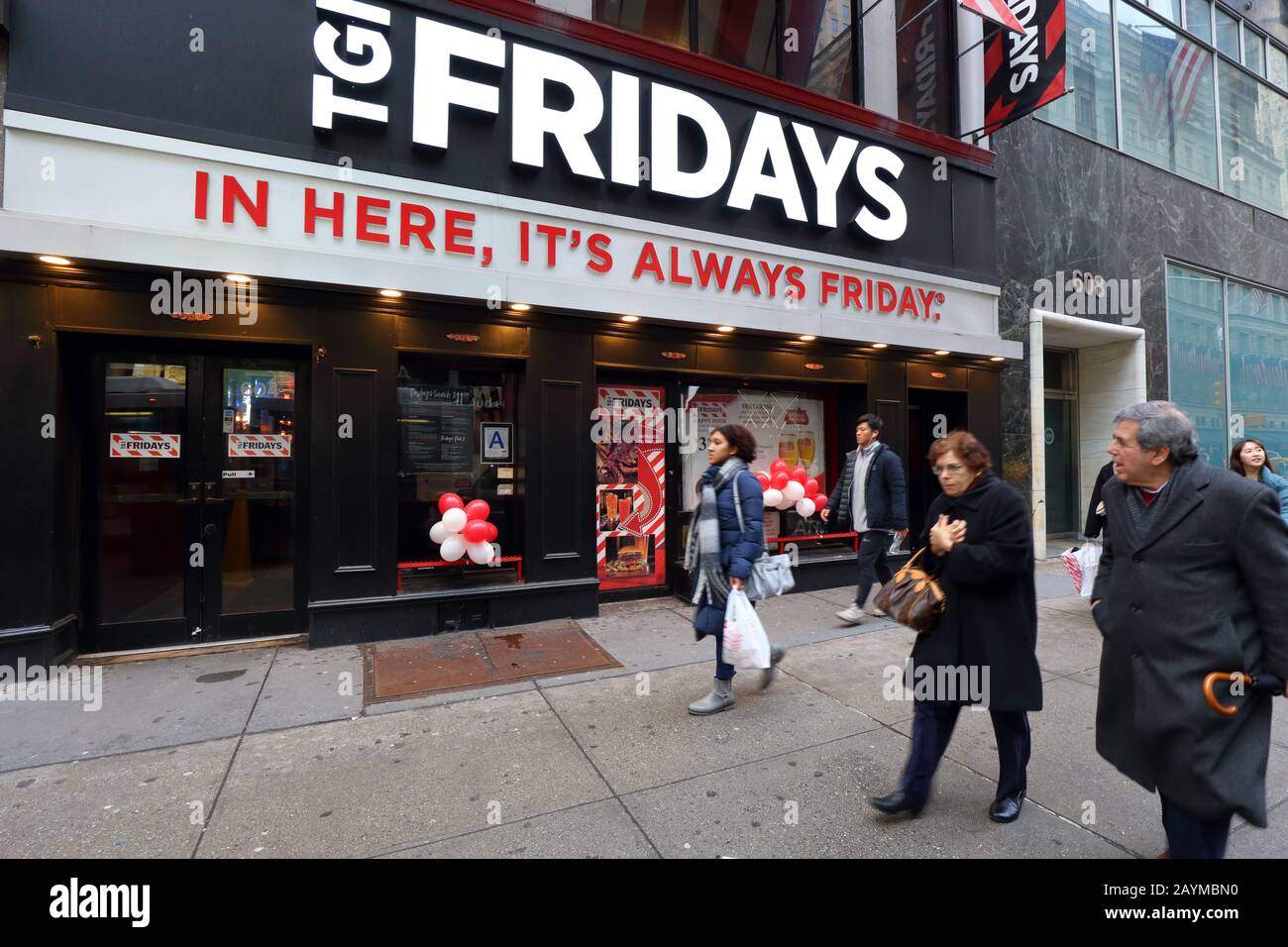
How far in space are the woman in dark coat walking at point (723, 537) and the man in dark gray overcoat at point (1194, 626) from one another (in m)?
2.06

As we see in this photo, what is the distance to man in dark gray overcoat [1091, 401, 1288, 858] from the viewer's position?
2.11m

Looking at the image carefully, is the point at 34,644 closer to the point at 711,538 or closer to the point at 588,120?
the point at 711,538

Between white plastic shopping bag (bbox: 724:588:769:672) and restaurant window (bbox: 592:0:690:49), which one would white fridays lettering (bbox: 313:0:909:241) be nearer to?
restaurant window (bbox: 592:0:690:49)

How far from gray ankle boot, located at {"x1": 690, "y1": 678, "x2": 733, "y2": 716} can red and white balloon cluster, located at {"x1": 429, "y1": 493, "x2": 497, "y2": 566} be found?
2583 mm

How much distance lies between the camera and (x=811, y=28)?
28.9 feet

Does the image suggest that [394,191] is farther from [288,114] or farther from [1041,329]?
[1041,329]

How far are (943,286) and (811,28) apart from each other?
4.15 meters

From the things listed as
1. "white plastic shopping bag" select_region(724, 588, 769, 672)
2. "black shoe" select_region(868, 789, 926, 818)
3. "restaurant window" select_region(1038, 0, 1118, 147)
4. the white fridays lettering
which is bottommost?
"black shoe" select_region(868, 789, 926, 818)

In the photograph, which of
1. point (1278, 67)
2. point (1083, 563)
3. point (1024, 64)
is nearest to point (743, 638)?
point (1083, 563)

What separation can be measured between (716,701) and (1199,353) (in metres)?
14.2

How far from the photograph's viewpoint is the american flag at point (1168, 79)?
39.3ft

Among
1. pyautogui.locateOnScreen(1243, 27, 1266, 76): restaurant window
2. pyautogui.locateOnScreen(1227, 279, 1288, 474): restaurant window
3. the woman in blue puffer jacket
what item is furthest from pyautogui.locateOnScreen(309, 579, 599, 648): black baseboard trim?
pyautogui.locateOnScreen(1243, 27, 1266, 76): restaurant window

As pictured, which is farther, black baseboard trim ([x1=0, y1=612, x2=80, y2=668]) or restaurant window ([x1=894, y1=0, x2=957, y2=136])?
restaurant window ([x1=894, y1=0, x2=957, y2=136])

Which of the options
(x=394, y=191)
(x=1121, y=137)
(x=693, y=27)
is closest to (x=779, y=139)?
(x=693, y=27)
